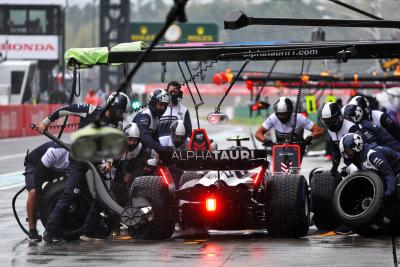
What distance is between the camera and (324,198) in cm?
1532

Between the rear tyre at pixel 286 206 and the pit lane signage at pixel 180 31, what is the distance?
53787 millimetres

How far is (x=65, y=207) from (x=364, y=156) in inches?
124

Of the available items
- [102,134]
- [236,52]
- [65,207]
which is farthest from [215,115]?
[102,134]

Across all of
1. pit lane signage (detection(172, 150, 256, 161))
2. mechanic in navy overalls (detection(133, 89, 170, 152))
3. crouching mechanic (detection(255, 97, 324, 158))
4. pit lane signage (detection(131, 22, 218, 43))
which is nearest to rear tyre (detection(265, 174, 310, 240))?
pit lane signage (detection(172, 150, 256, 161))

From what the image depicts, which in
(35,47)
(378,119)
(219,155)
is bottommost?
(219,155)

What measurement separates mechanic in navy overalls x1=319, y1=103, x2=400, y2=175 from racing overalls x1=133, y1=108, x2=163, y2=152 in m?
1.94

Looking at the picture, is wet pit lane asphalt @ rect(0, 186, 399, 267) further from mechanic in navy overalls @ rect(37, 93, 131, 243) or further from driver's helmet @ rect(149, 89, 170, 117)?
driver's helmet @ rect(149, 89, 170, 117)

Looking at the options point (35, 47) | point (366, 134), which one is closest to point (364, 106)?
point (366, 134)

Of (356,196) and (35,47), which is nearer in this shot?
(356,196)

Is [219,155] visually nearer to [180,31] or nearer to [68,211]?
[68,211]

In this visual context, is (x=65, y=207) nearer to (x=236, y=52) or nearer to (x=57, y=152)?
(x=57, y=152)

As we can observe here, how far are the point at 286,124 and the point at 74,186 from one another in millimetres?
4176

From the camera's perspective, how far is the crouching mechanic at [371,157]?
14.4m

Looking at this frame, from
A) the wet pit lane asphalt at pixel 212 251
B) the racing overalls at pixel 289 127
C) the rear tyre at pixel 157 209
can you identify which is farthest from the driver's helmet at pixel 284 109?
the rear tyre at pixel 157 209
